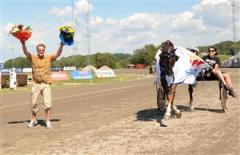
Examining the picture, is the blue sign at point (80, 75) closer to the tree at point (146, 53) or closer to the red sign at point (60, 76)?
A: the red sign at point (60, 76)

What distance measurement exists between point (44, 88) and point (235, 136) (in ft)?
15.3

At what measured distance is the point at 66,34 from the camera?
12117 mm

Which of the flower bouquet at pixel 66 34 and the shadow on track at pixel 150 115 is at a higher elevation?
the flower bouquet at pixel 66 34

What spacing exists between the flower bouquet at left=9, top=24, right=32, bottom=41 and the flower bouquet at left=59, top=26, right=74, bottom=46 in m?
0.77

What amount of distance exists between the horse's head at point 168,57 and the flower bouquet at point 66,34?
219 cm

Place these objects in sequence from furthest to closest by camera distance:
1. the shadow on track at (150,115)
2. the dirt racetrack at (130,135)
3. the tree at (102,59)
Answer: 1. the tree at (102,59)
2. the shadow on track at (150,115)
3. the dirt racetrack at (130,135)

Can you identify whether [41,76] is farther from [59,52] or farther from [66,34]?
[66,34]

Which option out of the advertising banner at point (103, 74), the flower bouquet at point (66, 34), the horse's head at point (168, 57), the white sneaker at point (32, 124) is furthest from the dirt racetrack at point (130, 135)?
the advertising banner at point (103, 74)

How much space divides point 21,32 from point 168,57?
138 inches

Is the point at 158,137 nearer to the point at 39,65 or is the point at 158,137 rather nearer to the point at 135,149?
the point at 135,149

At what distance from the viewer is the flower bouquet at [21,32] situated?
12.1m

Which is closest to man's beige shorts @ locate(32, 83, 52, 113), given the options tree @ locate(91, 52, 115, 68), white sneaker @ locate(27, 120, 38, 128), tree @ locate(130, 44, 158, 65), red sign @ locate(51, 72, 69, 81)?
white sneaker @ locate(27, 120, 38, 128)

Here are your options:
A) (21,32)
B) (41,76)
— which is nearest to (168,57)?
(41,76)

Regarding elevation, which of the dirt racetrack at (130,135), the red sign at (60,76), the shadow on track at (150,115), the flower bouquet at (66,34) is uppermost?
the flower bouquet at (66,34)
